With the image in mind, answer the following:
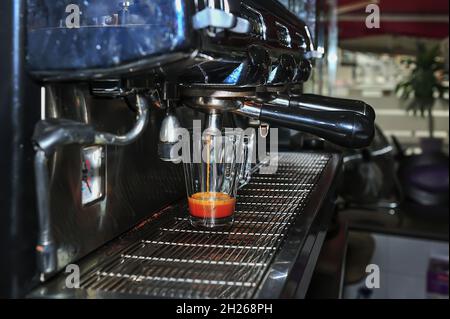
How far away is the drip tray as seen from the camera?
28.6 inches

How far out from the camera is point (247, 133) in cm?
114

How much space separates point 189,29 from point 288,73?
1.88ft

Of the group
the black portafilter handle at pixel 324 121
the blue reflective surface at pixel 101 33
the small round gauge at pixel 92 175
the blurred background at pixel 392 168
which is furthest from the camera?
the blurred background at pixel 392 168

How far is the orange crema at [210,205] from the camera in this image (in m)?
1.02

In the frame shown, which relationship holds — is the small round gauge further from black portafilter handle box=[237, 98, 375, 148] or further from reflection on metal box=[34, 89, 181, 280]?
black portafilter handle box=[237, 98, 375, 148]

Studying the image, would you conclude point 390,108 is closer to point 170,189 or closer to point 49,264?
point 170,189

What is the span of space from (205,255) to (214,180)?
0.20 m

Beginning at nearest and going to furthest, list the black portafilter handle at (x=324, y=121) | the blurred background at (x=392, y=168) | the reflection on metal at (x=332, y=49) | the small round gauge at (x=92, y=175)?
the small round gauge at (x=92, y=175), the black portafilter handle at (x=324, y=121), the blurred background at (x=392, y=168), the reflection on metal at (x=332, y=49)

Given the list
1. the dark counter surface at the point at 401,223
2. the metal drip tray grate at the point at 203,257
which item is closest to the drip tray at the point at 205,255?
the metal drip tray grate at the point at 203,257

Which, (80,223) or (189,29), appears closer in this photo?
(189,29)

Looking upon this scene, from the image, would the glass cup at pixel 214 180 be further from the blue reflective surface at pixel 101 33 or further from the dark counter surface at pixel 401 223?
the dark counter surface at pixel 401 223

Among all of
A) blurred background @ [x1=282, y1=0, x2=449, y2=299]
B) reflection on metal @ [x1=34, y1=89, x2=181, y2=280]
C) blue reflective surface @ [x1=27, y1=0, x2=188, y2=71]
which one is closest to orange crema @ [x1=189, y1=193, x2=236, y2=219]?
reflection on metal @ [x1=34, y1=89, x2=181, y2=280]

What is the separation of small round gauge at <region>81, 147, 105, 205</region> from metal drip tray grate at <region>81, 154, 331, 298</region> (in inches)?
3.9
